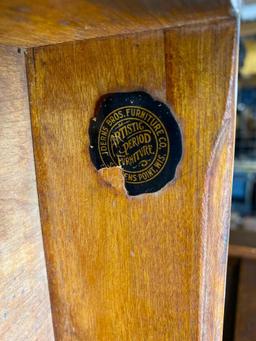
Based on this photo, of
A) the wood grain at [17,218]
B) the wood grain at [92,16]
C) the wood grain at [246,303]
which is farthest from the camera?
the wood grain at [246,303]

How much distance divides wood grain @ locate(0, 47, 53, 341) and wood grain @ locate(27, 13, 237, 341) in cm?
2

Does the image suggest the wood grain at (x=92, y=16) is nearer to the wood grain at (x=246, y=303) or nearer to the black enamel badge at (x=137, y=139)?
the black enamel badge at (x=137, y=139)

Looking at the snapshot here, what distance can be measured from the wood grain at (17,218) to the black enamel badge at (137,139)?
0.10 m

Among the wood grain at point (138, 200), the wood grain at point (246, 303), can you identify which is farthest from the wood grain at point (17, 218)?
the wood grain at point (246, 303)

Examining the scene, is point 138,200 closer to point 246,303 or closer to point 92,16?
point 92,16

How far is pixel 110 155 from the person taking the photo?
401mm

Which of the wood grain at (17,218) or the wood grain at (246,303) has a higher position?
the wood grain at (17,218)

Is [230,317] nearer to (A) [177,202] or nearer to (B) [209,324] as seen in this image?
(B) [209,324]

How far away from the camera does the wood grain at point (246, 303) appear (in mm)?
926

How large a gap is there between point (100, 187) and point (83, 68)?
0.15 meters

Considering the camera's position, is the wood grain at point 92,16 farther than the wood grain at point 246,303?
No

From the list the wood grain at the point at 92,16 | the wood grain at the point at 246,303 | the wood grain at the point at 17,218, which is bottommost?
the wood grain at the point at 246,303

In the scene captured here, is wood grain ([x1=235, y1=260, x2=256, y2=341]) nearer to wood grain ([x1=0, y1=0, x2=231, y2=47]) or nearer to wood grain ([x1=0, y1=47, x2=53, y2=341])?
wood grain ([x1=0, y1=47, x2=53, y2=341])

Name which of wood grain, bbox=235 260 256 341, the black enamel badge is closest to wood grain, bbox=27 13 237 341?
the black enamel badge
